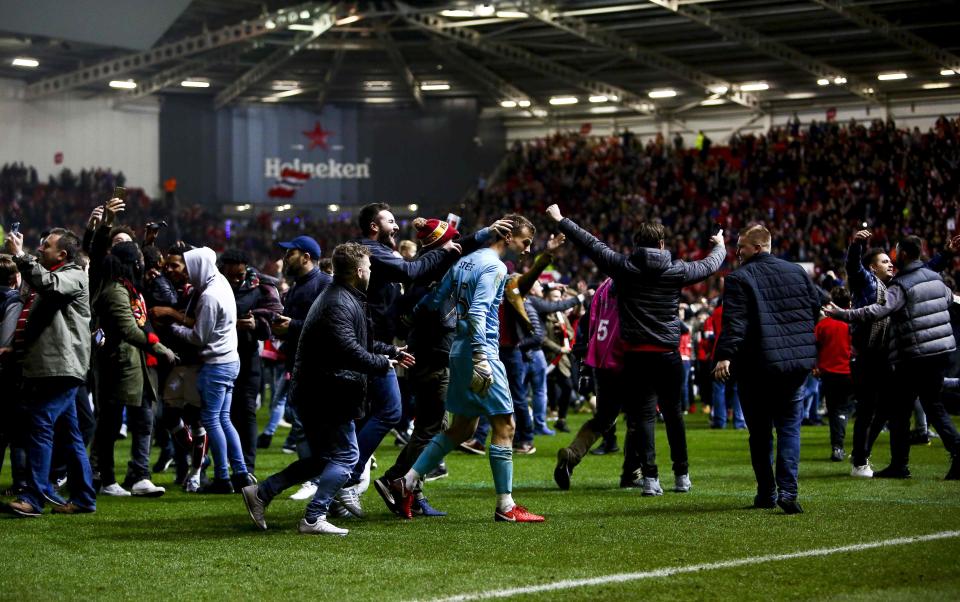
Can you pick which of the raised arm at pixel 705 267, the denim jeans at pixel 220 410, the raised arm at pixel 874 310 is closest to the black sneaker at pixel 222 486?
A: the denim jeans at pixel 220 410

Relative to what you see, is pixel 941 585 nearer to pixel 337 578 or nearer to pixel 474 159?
pixel 337 578


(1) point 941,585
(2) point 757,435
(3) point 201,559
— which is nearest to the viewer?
(1) point 941,585

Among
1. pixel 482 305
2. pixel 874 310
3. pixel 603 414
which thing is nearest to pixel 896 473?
pixel 874 310

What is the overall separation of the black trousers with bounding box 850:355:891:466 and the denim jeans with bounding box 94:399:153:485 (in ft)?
19.0

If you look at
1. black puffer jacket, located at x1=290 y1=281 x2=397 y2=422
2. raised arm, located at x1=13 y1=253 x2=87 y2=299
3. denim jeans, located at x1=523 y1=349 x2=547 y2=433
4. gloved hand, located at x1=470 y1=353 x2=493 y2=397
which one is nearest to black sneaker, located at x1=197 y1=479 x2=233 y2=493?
raised arm, located at x1=13 y1=253 x2=87 y2=299

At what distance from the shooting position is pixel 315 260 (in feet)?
33.1

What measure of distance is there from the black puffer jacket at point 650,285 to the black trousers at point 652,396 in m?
0.16

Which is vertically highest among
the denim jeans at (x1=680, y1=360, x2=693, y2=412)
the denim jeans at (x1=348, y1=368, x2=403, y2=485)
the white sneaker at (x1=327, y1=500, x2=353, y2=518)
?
the denim jeans at (x1=348, y1=368, x2=403, y2=485)

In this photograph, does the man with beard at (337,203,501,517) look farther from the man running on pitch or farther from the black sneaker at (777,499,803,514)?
the black sneaker at (777,499,803,514)

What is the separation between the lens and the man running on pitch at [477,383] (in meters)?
8.25

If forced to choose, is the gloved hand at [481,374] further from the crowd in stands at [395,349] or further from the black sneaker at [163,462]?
the black sneaker at [163,462]

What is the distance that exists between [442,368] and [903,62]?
31.4m

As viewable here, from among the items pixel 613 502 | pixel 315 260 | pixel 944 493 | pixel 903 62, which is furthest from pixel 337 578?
pixel 903 62

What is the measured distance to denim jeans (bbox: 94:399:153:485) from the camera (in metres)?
10.3
